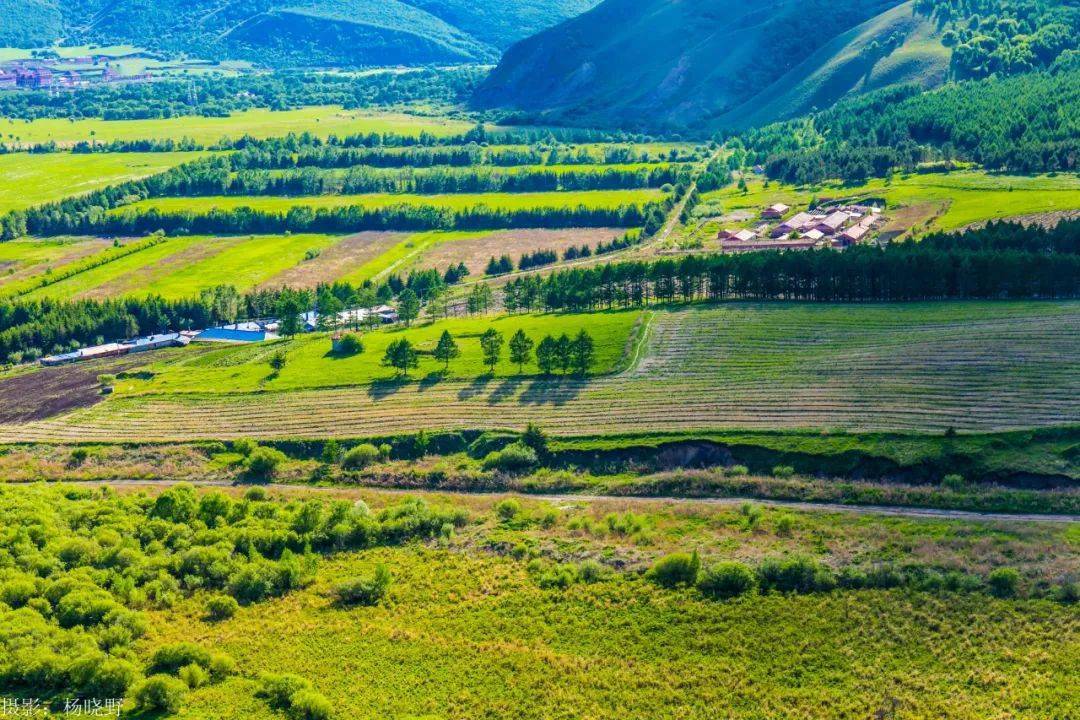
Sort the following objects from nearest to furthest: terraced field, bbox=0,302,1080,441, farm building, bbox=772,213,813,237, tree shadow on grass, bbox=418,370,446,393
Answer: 1. terraced field, bbox=0,302,1080,441
2. tree shadow on grass, bbox=418,370,446,393
3. farm building, bbox=772,213,813,237

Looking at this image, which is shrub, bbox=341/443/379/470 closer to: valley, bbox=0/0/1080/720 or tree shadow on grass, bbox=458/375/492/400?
valley, bbox=0/0/1080/720

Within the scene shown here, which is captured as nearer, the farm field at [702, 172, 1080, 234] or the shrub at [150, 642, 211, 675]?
the shrub at [150, 642, 211, 675]

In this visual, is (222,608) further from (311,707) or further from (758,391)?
(758,391)

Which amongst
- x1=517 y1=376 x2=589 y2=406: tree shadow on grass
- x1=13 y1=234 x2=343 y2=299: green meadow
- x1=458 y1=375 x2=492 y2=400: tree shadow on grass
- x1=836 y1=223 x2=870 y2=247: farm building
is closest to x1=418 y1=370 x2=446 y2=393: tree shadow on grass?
x1=458 y1=375 x2=492 y2=400: tree shadow on grass

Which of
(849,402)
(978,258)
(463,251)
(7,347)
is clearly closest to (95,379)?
(7,347)

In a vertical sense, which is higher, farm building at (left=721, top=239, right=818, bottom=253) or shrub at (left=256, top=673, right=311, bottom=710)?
farm building at (left=721, top=239, right=818, bottom=253)

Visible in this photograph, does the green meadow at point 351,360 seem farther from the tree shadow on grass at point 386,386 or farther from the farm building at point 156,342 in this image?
the farm building at point 156,342
